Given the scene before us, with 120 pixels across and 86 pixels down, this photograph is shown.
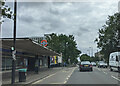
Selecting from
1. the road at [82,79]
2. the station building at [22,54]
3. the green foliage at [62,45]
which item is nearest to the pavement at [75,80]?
the road at [82,79]

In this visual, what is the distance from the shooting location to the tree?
45062 millimetres

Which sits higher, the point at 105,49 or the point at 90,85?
the point at 105,49

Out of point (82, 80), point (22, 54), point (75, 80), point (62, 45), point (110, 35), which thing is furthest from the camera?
point (62, 45)

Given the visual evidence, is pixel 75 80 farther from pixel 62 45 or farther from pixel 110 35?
pixel 62 45

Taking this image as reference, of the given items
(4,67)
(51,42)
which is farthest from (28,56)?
(51,42)

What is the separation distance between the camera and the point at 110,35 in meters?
45.1

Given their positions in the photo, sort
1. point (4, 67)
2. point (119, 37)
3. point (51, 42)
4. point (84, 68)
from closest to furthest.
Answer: point (4, 67), point (84, 68), point (119, 37), point (51, 42)

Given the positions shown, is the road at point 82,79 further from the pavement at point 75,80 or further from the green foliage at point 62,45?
the green foliage at point 62,45

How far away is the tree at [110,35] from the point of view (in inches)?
1774

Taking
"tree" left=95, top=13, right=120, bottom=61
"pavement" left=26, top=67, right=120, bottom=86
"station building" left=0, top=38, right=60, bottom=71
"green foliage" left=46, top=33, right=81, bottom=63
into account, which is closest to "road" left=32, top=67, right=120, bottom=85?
"pavement" left=26, top=67, right=120, bottom=86

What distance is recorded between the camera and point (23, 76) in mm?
14594

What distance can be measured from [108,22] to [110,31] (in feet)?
10.7

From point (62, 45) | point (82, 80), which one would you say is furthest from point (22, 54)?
point (62, 45)

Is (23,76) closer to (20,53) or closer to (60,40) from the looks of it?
(20,53)
